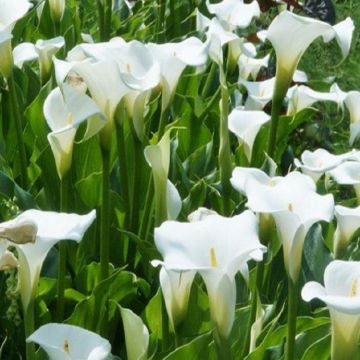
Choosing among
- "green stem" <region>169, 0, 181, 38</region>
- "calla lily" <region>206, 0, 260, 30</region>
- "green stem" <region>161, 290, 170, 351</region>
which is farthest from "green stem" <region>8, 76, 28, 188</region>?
"green stem" <region>169, 0, 181, 38</region>

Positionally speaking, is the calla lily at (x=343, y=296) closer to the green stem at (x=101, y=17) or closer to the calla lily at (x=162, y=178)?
the calla lily at (x=162, y=178)

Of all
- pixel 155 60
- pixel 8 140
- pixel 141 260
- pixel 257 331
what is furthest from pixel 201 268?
pixel 8 140

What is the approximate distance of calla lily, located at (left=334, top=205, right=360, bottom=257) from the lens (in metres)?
1.49

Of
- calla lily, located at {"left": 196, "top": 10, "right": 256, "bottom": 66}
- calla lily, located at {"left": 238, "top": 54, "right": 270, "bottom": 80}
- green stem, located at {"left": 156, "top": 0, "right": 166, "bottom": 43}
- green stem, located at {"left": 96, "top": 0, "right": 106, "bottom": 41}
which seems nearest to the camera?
calla lily, located at {"left": 196, "top": 10, "right": 256, "bottom": 66}

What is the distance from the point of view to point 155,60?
1.66 meters

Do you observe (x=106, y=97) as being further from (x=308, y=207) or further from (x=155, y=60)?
(x=308, y=207)

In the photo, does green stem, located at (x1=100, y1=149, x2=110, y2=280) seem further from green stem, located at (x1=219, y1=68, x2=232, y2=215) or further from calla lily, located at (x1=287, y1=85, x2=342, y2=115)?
calla lily, located at (x1=287, y1=85, x2=342, y2=115)

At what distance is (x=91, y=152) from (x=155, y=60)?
0.48 meters

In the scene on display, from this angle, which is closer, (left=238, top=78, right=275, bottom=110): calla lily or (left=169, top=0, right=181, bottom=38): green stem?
(left=238, top=78, right=275, bottom=110): calla lily

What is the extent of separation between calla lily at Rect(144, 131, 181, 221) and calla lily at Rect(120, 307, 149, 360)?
1.04ft

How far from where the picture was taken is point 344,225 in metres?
1.56

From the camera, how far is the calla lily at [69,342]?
1.16m

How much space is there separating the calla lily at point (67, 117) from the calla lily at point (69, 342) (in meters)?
0.37

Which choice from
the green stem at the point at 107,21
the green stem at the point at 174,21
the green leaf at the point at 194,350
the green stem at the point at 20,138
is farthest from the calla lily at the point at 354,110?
the green stem at the point at 174,21
